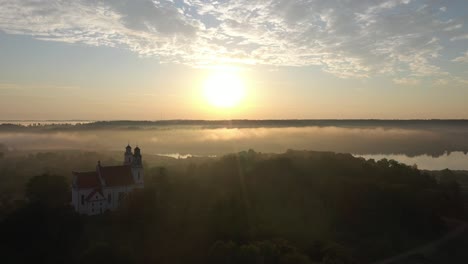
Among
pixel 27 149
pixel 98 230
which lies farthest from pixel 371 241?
pixel 27 149

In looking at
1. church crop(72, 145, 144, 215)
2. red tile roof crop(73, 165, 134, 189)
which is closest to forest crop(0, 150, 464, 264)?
church crop(72, 145, 144, 215)

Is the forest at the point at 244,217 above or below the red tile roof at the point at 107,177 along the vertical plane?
below

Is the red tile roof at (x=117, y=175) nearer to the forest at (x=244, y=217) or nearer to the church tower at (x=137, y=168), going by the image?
the church tower at (x=137, y=168)

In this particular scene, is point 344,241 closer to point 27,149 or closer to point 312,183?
point 312,183

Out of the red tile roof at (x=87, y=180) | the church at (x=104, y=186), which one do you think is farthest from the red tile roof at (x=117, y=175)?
the red tile roof at (x=87, y=180)

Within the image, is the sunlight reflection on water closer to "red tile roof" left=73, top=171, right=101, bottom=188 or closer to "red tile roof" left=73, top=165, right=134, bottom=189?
"red tile roof" left=73, top=165, right=134, bottom=189

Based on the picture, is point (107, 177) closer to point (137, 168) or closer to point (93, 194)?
point (93, 194)

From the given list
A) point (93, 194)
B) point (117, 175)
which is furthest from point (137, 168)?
point (93, 194)

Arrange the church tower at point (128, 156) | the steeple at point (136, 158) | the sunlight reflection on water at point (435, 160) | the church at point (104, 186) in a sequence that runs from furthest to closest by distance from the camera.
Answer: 1. the sunlight reflection on water at point (435, 160)
2. the church tower at point (128, 156)
3. the steeple at point (136, 158)
4. the church at point (104, 186)
